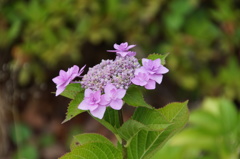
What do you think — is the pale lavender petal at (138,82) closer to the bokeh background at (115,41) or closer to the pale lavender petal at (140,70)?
the pale lavender petal at (140,70)

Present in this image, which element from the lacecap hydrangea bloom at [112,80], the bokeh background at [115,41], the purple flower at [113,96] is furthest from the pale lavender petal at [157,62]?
the bokeh background at [115,41]

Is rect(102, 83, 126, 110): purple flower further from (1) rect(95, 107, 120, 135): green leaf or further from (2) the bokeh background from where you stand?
(2) the bokeh background

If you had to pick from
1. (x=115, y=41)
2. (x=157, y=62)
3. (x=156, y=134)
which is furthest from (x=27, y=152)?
(x=157, y=62)

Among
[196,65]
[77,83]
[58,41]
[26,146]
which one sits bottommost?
[77,83]

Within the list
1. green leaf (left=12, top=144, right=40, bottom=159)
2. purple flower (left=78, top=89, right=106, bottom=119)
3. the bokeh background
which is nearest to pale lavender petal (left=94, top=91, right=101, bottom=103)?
purple flower (left=78, top=89, right=106, bottom=119)

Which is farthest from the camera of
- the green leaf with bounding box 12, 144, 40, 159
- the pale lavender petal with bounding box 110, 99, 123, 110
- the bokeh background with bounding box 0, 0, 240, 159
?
the green leaf with bounding box 12, 144, 40, 159

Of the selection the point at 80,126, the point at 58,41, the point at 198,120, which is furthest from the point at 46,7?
the point at 198,120

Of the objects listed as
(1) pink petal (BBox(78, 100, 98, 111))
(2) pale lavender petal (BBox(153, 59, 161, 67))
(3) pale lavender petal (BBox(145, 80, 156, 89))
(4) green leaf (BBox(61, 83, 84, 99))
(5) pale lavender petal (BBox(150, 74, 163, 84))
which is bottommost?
(1) pink petal (BBox(78, 100, 98, 111))

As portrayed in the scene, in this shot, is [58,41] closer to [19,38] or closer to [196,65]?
[19,38]
